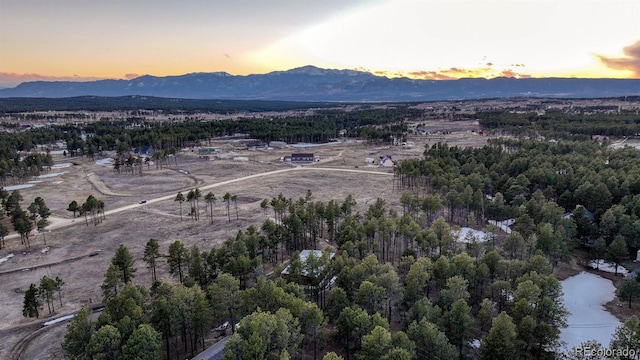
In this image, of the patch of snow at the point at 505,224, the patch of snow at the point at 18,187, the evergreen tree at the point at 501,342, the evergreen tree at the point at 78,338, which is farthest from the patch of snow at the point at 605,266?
the patch of snow at the point at 18,187

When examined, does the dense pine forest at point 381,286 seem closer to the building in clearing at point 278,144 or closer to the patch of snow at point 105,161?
the patch of snow at point 105,161

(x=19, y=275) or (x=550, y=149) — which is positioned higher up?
(x=550, y=149)

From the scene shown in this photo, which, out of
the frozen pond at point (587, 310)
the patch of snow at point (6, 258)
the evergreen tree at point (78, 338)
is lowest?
the frozen pond at point (587, 310)

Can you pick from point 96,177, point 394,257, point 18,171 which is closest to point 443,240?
point 394,257

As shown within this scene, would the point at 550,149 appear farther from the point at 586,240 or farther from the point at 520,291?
the point at 520,291

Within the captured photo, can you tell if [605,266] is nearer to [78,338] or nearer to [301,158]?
[78,338]

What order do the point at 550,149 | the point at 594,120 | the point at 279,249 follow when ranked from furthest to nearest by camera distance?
the point at 594,120, the point at 550,149, the point at 279,249

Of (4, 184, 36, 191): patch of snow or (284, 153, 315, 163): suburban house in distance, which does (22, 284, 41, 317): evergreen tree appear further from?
(284, 153, 315, 163): suburban house in distance
